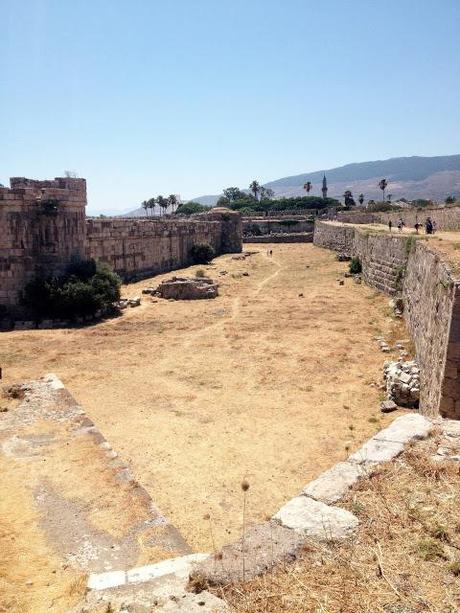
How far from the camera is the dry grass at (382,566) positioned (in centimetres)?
296

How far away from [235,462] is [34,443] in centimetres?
295

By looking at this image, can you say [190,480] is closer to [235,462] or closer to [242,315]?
[235,462]

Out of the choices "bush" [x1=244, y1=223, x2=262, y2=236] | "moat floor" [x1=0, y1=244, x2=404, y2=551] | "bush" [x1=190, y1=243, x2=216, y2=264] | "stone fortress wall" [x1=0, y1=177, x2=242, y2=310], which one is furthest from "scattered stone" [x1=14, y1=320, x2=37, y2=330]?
"bush" [x1=244, y1=223, x2=262, y2=236]

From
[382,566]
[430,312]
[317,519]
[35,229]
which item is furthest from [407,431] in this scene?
[35,229]

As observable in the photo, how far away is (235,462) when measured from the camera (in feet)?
23.8

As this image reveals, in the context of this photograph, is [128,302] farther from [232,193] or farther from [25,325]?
[232,193]

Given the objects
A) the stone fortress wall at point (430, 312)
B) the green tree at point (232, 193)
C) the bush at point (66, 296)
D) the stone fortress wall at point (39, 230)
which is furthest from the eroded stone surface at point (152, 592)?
the green tree at point (232, 193)

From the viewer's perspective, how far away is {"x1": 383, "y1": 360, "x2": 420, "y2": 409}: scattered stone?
29.8 feet

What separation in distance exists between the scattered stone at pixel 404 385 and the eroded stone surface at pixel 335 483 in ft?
16.6

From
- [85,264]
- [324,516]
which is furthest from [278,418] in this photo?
[85,264]

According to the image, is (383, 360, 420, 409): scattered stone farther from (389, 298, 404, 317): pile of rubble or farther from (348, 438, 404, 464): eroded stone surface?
(389, 298, 404, 317): pile of rubble

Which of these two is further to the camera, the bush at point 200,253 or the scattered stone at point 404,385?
the bush at point 200,253

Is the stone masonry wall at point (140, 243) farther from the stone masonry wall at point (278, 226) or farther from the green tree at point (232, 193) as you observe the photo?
the green tree at point (232, 193)

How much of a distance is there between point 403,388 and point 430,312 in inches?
61.0
